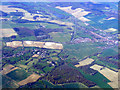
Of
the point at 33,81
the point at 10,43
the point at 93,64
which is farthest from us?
the point at 10,43

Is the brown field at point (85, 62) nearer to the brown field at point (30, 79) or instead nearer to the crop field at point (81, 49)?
the crop field at point (81, 49)

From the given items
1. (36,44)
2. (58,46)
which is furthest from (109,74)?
(36,44)

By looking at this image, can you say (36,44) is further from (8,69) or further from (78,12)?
(78,12)

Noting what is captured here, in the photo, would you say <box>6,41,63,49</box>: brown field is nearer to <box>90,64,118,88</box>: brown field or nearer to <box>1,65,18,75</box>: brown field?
<box>1,65,18,75</box>: brown field

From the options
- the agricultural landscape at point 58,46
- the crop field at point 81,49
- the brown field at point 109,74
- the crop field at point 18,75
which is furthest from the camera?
the crop field at point 81,49

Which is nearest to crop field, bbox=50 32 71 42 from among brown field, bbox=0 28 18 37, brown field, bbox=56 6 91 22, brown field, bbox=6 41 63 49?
brown field, bbox=6 41 63 49

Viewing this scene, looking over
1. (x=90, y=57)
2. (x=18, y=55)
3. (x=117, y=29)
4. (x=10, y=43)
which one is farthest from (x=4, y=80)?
(x=117, y=29)

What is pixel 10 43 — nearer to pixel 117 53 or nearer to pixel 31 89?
pixel 31 89

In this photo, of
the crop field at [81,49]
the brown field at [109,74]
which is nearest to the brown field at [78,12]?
the crop field at [81,49]
